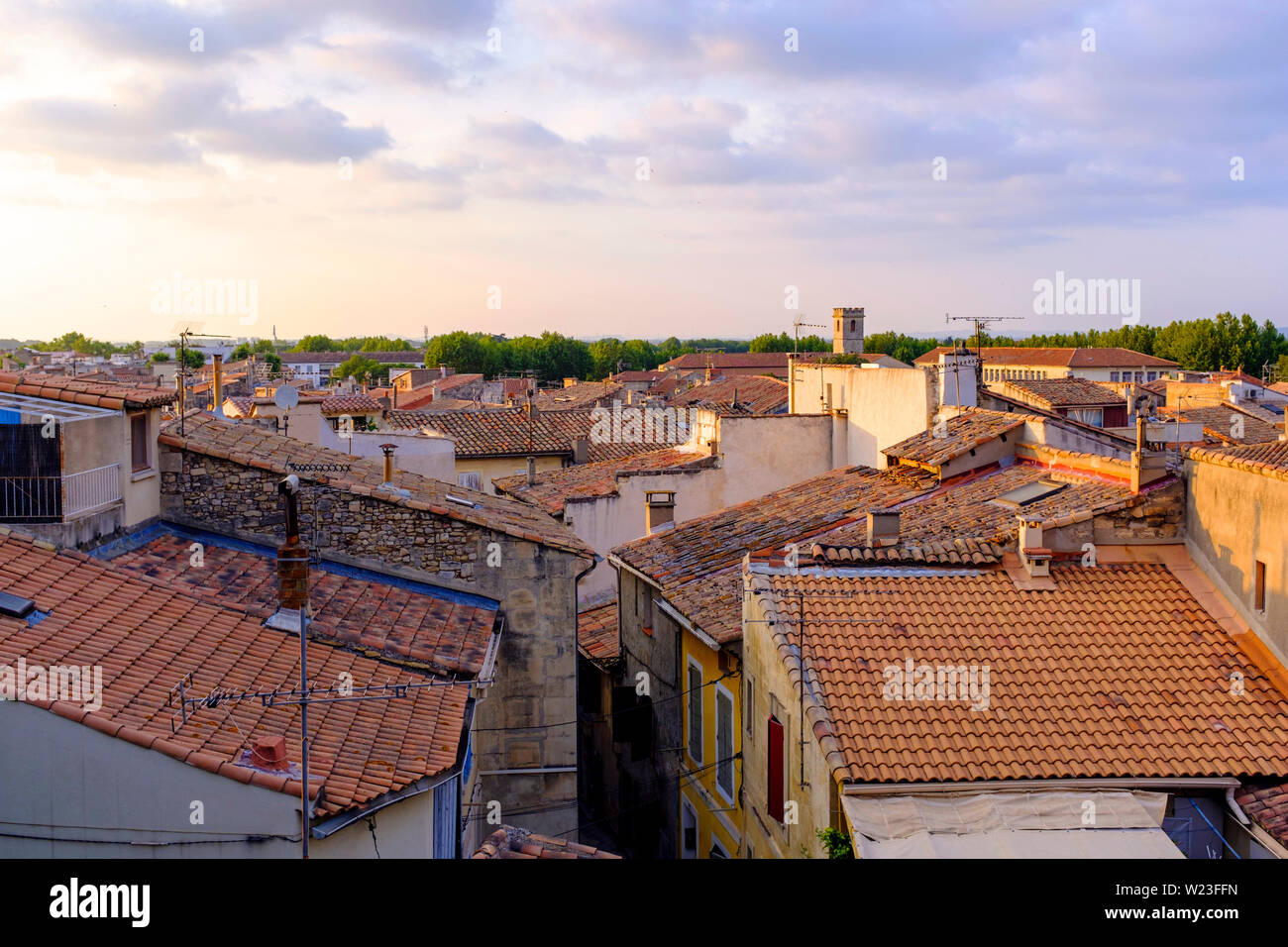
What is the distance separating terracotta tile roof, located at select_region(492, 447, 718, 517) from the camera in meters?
22.6

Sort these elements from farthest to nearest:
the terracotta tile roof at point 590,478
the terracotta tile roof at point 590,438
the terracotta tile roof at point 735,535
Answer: the terracotta tile roof at point 590,438 < the terracotta tile roof at point 590,478 < the terracotta tile roof at point 735,535

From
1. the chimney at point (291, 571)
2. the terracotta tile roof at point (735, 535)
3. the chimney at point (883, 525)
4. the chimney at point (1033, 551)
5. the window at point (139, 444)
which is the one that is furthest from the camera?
the terracotta tile roof at point (735, 535)

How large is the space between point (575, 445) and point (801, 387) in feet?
30.8

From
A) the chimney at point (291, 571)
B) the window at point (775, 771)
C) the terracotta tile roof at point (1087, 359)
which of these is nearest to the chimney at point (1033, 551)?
the window at point (775, 771)

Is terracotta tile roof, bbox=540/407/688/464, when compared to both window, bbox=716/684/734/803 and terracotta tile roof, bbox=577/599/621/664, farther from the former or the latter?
window, bbox=716/684/734/803

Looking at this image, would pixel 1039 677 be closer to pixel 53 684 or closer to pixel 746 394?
pixel 53 684

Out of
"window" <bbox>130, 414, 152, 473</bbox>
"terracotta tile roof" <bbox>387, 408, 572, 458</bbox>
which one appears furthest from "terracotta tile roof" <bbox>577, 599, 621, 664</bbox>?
"terracotta tile roof" <bbox>387, 408, 572, 458</bbox>

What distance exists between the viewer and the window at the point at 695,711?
14797mm

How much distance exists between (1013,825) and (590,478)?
18.5 metres
